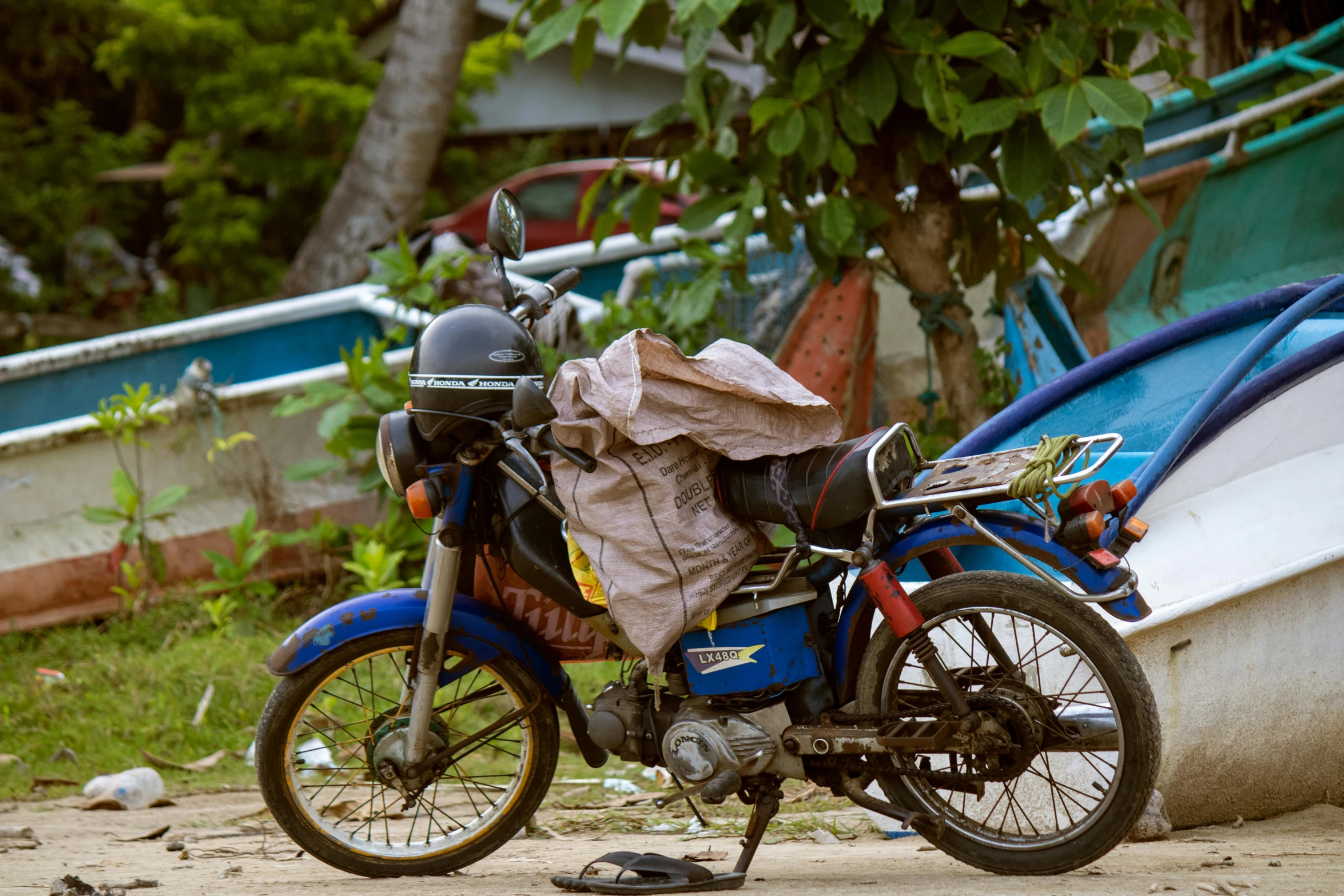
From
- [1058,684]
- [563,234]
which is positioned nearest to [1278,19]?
[563,234]

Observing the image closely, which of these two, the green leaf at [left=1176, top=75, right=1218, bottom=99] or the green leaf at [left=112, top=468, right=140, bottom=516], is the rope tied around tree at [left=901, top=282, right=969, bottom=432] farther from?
the green leaf at [left=112, top=468, right=140, bottom=516]

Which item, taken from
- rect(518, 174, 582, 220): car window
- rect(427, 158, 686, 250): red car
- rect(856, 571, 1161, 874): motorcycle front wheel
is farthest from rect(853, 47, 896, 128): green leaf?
rect(518, 174, 582, 220): car window

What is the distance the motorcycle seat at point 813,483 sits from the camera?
101 inches

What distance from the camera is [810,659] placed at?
273 cm

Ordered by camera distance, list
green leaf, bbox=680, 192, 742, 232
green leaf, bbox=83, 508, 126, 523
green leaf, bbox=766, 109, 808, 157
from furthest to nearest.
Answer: green leaf, bbox=83, 508, 126, 523, green leaf, bbox=680, 192, 742, 232, green leaf, bbox=766, 109, 808, 157

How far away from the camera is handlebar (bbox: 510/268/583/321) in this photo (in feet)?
9.66

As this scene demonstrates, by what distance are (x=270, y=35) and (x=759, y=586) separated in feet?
40.9

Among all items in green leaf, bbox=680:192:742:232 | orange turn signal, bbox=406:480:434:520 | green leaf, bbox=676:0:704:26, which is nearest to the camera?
orange turn signal, bbox=406:480:434:520

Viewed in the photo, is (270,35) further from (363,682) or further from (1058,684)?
(1058,684)

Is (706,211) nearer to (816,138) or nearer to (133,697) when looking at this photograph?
(816,138)

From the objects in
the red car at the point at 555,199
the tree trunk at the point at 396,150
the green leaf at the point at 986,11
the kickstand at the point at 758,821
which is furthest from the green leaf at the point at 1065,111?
the red car at the point at 555,199

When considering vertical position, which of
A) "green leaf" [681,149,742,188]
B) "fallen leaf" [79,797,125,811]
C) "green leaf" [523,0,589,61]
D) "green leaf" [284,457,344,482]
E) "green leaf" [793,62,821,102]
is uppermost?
"green leaf" [523,0,589,61]

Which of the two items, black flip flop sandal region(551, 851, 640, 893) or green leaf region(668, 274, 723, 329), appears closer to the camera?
black flip flop sandal region(551, 851, 640, 893)

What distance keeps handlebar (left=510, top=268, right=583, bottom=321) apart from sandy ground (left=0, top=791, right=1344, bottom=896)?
4.13 feet
